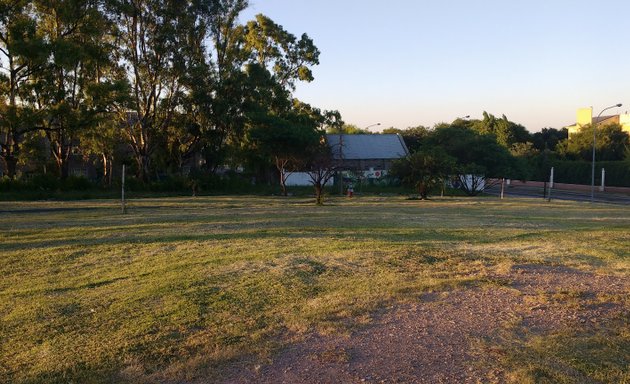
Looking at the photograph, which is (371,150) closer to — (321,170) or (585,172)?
(585,172)

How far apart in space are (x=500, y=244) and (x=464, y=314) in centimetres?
627

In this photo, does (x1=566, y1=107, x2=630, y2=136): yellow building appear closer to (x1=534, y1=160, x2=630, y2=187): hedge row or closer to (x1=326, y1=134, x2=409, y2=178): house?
(x1=534, y1=160, x2=630, y2=187): hedge row

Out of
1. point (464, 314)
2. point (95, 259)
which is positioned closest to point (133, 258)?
point (95, 259)

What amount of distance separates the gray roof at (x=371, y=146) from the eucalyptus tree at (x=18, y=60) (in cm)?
3355

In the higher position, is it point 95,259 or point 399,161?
point 399,161

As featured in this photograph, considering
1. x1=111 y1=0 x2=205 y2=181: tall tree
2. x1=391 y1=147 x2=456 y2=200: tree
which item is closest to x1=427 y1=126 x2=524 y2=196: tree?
x1=391 y1=147 x2=456 y2=200: tree

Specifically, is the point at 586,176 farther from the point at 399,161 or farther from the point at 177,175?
the point at 177,175

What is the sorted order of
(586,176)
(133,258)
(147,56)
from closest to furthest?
(133,258) < (147,56) < (586,176)

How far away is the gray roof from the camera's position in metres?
60.8

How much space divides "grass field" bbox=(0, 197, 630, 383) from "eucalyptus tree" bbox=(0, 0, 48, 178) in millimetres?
14160

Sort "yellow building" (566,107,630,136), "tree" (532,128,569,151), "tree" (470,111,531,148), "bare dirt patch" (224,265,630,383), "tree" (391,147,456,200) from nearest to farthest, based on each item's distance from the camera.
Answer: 1. "bare dirt patch" (224,265,630,383)
2. "tree" (391,147,456,200)
3. "yellow building" (566,107,630,136)
4. "tree" (470,111,531,148)
5. "tree" (532,128,569,151)

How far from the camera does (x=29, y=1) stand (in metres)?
30.1

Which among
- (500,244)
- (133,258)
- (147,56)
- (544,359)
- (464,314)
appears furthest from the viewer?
(147,56)

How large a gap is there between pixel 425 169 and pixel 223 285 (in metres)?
28.1
